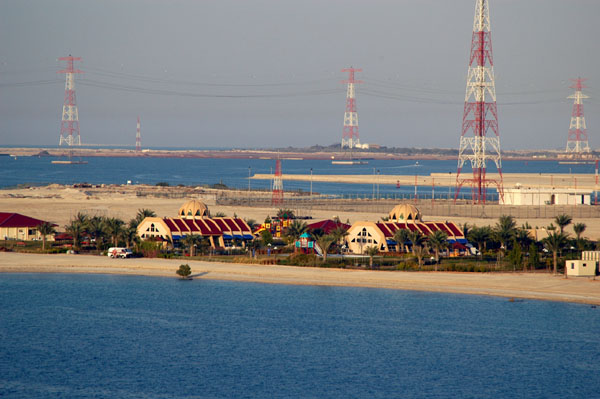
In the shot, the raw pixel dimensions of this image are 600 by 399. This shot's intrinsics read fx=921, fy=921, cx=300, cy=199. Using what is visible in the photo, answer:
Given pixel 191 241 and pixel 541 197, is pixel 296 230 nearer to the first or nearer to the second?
pixel 191 241

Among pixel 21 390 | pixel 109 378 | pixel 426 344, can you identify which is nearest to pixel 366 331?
pixel 426 344

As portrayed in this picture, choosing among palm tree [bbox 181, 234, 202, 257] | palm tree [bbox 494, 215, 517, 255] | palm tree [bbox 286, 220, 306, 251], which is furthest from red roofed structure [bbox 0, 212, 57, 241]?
palm tree [bbox 494, 215, 517, 255]

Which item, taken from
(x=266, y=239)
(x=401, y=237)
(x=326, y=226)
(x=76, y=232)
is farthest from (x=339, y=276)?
(x=76, y=232)

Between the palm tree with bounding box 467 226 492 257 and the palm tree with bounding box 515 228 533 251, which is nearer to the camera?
the palm tree with bounding box 515 228 533 251

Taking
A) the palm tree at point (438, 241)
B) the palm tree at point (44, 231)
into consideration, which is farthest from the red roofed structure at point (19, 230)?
the palm tree at point (438, 241)

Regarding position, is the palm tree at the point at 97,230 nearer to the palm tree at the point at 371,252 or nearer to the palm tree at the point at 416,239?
the palm tree at the point at 371,252

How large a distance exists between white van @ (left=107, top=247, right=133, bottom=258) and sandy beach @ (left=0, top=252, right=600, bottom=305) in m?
0.57

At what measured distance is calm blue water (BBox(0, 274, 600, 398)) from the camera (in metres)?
32.9

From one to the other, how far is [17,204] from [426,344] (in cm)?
6264

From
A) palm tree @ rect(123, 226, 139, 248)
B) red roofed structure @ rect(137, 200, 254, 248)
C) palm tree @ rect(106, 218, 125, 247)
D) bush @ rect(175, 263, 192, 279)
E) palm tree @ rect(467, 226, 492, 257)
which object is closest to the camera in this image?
bush @ rect(175, 263, 192, 279)

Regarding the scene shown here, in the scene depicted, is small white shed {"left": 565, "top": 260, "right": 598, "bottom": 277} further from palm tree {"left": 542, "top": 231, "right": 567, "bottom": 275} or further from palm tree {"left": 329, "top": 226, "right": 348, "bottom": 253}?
palm tree {"left": 329, "top": 226, "right": 348, "bottom": 253}

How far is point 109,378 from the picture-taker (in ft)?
110

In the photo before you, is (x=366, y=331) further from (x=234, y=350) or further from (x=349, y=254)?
(x=349, y=254)

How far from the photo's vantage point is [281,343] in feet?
128
